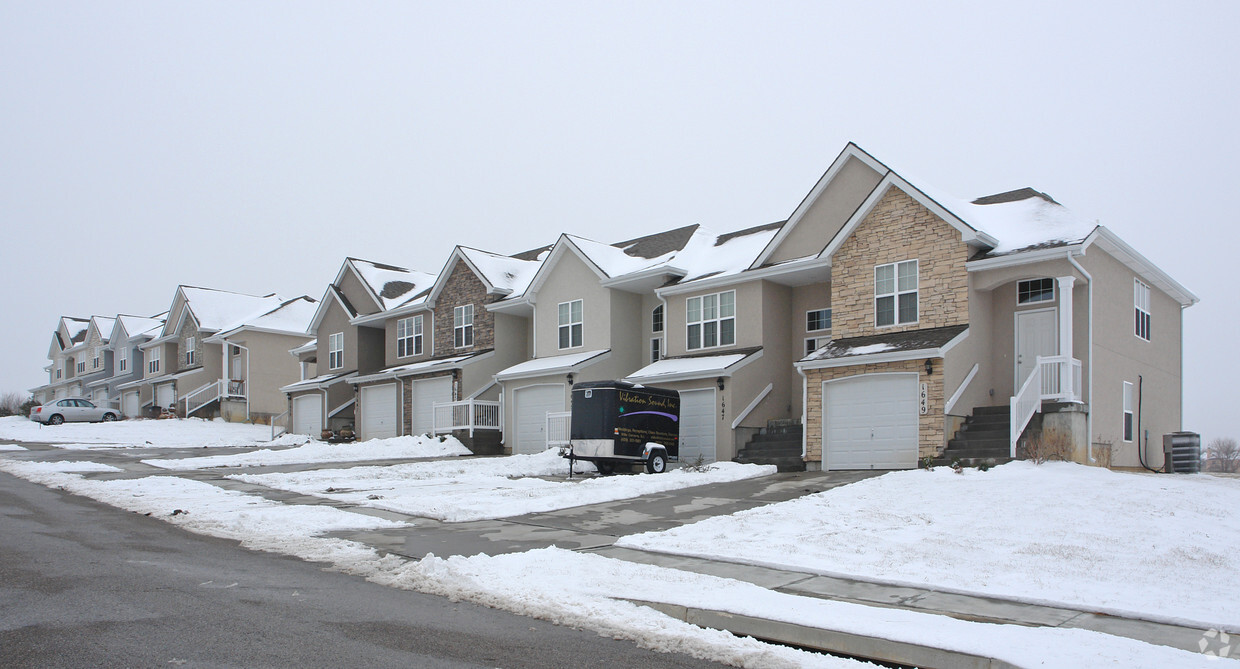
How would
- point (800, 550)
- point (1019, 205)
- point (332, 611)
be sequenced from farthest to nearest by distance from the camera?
point (1019, 205), point (800, 550), point (332, 611)

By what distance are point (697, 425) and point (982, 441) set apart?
27.6ft

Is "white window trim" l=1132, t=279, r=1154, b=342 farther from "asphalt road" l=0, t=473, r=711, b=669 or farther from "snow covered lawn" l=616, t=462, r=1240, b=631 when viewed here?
"asphalt road" l=0, t=473, r=711, b=669

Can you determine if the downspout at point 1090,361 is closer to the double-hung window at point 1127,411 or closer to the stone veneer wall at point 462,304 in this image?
the double-hung window at point 1127,411

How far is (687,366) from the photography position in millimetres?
25938

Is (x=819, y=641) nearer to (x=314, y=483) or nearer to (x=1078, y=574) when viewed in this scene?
(x=1078, y=574)

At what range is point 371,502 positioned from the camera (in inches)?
647

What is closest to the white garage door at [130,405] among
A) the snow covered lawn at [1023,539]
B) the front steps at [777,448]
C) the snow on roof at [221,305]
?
the snow on roof at [221,305]

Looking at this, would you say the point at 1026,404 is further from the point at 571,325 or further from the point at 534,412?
the point at 534,412

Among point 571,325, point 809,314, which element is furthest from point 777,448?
point 571,325

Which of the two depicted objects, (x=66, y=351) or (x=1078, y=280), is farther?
(x=66, y=351)

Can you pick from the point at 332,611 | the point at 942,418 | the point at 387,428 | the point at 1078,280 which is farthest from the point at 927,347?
the point at 387,428

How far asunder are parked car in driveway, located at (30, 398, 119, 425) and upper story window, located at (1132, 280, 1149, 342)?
47.9 metres

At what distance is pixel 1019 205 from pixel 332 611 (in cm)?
2084

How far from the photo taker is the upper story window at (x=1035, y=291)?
20.9m
